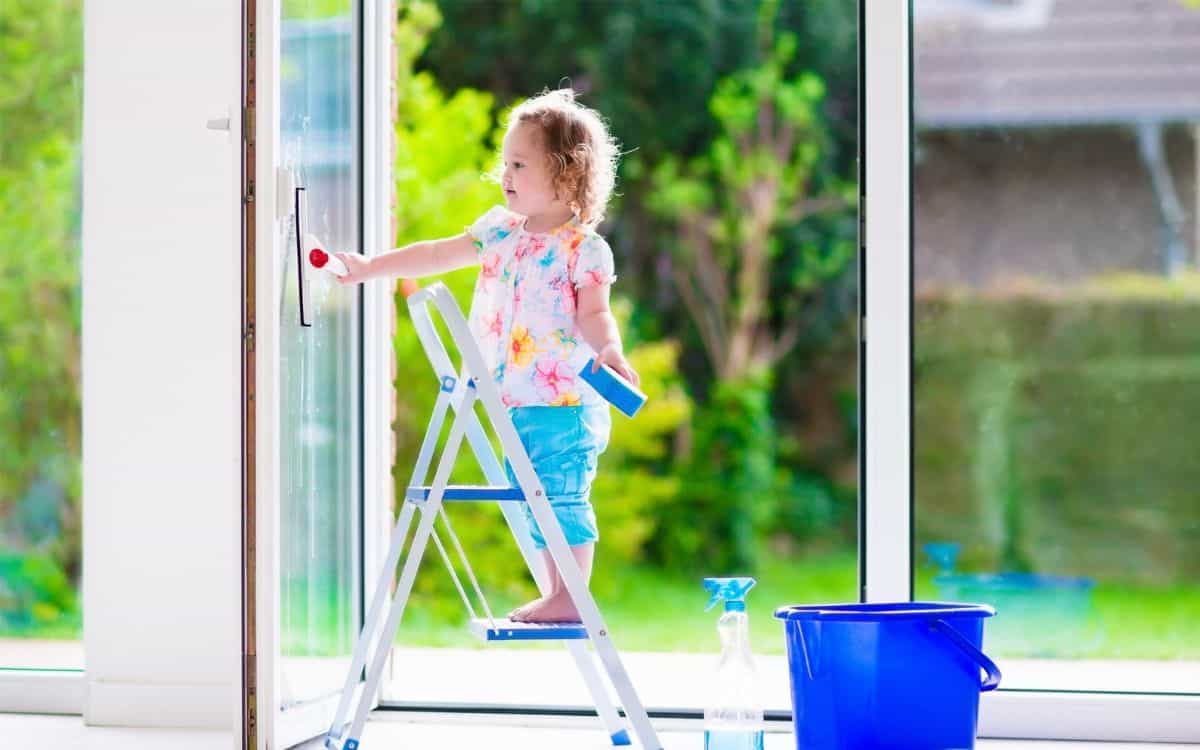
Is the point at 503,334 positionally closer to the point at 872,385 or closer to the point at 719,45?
the point at 872,385

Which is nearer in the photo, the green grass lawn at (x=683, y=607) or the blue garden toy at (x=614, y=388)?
the blue garden toy at (x=614, y=388)

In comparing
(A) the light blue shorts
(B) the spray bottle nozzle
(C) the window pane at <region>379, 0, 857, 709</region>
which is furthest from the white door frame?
(C) the window pane at <region>379, 0, 857, 709</region>

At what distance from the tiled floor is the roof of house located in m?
1.39

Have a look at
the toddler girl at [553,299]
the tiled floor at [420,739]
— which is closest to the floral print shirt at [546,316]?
the toddler girl at [553,299]

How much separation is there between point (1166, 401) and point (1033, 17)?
Answer: 976mm

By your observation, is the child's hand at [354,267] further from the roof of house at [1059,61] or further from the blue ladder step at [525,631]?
the roof of house at [1059,61]

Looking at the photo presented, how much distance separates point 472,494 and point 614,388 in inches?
12.6

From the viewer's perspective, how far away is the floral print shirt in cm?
299

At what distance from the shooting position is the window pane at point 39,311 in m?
4.61

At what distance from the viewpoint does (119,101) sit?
141 inches

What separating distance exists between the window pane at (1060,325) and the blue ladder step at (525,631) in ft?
3.18

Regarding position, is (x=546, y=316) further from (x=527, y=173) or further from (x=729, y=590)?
(x=729, y=590)

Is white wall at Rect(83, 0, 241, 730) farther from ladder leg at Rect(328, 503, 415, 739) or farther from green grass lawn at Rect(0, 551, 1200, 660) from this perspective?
green grass lawn at Rect(0, 551, 1200, 660)

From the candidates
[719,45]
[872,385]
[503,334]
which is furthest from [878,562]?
[719,45]
